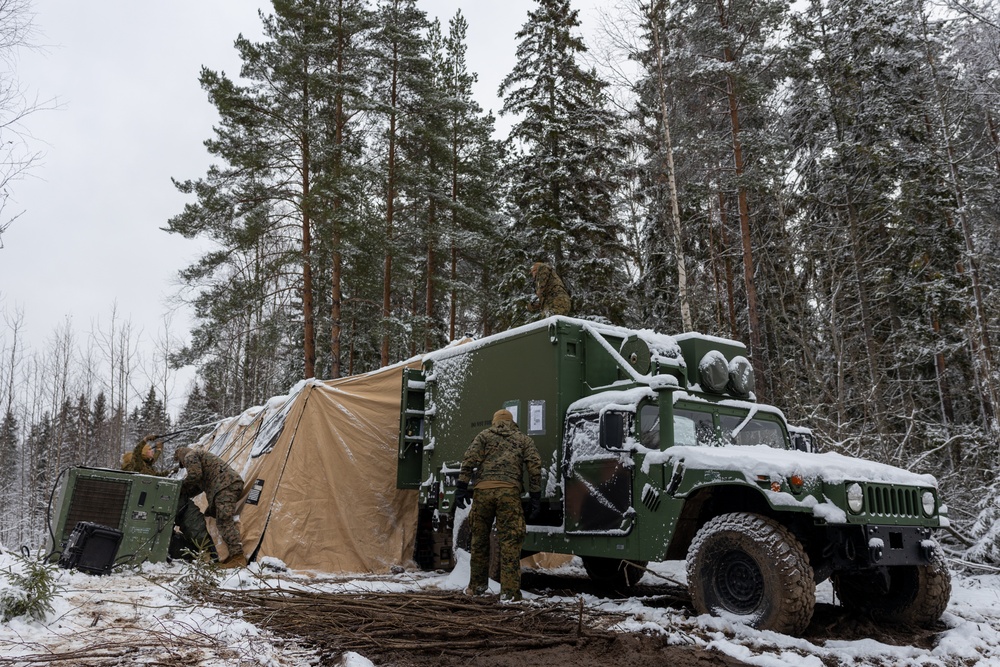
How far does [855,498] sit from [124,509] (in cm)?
744

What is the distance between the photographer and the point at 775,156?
1556 cm

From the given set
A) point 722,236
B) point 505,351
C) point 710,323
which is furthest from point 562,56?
point 505,351

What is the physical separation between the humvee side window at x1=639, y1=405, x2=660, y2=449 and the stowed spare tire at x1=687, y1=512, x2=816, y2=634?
0.92 m

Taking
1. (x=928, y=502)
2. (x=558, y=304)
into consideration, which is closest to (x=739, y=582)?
(x=928, y=502)

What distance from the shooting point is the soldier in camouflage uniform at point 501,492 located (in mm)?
6566

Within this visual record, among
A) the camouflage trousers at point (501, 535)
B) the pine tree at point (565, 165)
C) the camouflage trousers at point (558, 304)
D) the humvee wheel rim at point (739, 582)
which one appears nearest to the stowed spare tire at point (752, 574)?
the humvee wheel rim at point (739, 582)

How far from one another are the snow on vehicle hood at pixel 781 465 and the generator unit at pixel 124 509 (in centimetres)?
564

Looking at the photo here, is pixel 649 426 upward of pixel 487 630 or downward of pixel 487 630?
upward

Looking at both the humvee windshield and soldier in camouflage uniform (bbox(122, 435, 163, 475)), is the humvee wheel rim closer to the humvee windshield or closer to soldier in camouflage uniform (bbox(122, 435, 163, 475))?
the humvee windshield

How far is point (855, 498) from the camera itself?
17.3 feet

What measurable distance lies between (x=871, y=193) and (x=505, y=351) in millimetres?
13373

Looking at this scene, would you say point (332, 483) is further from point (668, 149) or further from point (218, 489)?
point (668, 149)

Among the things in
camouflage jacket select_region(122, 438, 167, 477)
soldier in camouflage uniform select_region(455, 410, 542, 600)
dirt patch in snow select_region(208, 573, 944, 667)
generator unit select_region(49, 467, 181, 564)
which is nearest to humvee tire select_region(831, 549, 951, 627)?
dirt patch in snow select_region(208, 573, 944, 667)

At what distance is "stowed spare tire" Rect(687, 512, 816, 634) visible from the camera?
4.92 metres
